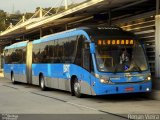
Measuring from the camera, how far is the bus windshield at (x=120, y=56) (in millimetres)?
16672

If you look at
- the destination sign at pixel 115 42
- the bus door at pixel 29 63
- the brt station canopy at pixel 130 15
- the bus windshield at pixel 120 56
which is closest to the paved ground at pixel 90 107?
the bus windshield at pixel 120 56

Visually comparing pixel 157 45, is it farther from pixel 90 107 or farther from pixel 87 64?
pixel 90 107

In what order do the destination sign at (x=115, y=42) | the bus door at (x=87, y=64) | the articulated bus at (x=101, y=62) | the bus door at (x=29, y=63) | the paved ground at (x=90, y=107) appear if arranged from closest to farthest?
the paved ground at (x=90, y=107), the articulated bus at (x=101, y=62), the bus door at (x=87, y=64), the destination sign at (x=115, y=42), the bus door at (x=29, y=63)

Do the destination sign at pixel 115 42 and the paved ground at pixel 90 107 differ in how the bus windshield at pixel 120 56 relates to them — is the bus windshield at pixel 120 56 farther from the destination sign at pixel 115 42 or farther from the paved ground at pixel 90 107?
the paved ground at pixel 90 107

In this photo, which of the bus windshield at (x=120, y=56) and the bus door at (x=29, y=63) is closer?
the bus windshield at (x=120, y=56)

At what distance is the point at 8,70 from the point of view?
110 ft

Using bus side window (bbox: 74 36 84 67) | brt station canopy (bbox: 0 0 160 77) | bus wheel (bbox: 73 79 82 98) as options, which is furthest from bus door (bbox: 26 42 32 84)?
bus side window (bbox: 74 36 84 67)

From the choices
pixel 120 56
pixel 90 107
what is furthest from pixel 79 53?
pixel 90 107

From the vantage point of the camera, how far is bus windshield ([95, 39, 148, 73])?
16.7 meters

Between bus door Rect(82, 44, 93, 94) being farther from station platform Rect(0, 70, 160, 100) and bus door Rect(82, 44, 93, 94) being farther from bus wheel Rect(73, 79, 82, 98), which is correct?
station platform Rect(0, 70, 160, 100)

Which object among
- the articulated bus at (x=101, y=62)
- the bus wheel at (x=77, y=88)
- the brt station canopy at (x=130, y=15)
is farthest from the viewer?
the brt station canopy at (x=130, y=15)

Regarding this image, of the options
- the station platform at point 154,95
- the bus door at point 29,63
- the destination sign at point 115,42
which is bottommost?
the station platform at point 154,95

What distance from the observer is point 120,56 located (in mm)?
16906

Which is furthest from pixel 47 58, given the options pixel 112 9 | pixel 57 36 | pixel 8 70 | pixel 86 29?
pixel 8 70
